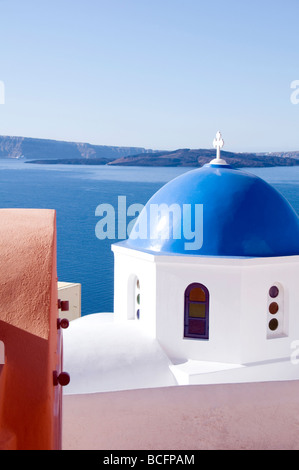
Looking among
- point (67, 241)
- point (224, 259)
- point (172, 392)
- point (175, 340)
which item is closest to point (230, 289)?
point (224, 259)

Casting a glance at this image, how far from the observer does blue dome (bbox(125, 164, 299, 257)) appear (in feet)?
26.7

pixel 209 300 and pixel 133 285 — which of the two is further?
pixel 133 285

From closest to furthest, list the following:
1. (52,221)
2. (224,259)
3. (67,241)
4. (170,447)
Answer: (170,447)
(52,221)
(224,259)
(67,241)

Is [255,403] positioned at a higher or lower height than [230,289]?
higher

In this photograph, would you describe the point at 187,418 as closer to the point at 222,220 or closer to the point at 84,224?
the point at 222,220

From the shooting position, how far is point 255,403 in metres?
2.70

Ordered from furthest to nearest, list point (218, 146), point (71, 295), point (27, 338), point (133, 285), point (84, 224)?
point (84, 224) → point (71, 295) → point (218, 146) → point (133, 285) → point (27, 338)

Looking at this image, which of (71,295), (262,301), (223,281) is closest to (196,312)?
(223,281)

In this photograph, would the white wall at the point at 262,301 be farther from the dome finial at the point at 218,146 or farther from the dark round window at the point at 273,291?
the dome finial at the point at 218,146

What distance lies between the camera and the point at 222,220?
27.0ft

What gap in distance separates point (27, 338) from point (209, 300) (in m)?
6.40
